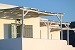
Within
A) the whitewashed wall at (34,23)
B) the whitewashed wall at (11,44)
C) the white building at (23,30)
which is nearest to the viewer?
the whitewashed wall at (11,44)

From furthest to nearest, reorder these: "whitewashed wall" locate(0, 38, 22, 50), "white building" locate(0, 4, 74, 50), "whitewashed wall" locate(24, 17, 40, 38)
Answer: "whitewashed wall" locate(24, 17, 40, 38) → "white building" locate(0, 4, 74, 50) → "whitewashed wall" locate(0, 38, 22, 50)

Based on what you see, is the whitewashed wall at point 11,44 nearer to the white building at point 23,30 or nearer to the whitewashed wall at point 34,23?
the white building at point 23,30

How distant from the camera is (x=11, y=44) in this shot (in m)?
21.4

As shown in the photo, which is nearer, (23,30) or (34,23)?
(23,30)

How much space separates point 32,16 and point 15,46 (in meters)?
6.48

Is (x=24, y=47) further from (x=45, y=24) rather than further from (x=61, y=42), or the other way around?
(x=45, y=24)

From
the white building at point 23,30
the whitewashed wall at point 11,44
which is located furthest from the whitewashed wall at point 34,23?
the whitewashed wall at point 11,44

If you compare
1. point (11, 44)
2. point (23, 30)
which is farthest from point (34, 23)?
point (11, 44)

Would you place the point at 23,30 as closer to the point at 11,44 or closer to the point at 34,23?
the point at 11,44

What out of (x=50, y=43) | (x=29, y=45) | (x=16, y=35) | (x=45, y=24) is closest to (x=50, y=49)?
(x=50, y=43)

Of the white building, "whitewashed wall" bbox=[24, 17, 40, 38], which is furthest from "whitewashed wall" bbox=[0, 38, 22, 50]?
"whitewashed wall" bbox=[24, 17, 40, 38]

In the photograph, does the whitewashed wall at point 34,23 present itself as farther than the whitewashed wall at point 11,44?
Yes

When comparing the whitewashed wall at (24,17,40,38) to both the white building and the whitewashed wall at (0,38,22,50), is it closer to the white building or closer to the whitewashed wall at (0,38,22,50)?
the white building

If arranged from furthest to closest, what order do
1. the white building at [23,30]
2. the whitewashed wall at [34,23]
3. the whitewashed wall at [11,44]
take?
the whitewashed wall at [34,23] → the white building at [23,30] → the whitewashed wall at [11,44]
